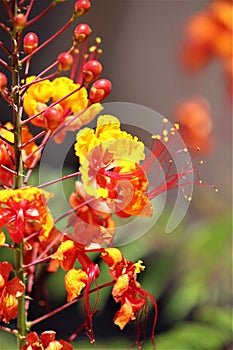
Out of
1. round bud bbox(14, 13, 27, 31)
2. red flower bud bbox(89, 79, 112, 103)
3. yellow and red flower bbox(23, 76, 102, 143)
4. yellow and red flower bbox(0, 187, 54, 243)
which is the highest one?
round bud bbox(14, 13, 27, 31)

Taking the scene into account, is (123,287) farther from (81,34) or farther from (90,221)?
(81,34)

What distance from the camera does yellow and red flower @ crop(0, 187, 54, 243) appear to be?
114 cm

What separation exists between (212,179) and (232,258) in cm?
130

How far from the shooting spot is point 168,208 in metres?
2.73

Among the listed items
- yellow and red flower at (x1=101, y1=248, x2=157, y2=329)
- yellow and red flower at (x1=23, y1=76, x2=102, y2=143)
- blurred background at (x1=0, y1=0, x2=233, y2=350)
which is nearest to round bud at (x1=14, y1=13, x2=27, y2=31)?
yellow and red flower at (x1=23, y1=76, x2=102, y2=143)

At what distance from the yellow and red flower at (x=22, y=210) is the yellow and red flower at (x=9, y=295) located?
0.20ft

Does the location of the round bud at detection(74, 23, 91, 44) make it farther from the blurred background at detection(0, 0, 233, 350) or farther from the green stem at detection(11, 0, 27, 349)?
the blurred background at detection(0, 0, 233, 350)

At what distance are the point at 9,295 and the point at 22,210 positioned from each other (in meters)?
0.13

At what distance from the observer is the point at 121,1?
4340mm

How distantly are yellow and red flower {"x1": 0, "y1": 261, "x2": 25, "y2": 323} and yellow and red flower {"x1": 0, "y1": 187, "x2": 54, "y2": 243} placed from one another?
6 cm

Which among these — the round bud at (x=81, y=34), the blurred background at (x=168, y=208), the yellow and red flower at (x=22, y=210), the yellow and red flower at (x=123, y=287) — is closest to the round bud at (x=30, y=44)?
the round bud at (x=81, y=34)

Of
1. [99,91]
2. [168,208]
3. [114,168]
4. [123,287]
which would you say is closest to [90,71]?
[99,91]

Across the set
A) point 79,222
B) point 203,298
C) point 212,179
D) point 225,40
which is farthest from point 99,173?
point 212,179

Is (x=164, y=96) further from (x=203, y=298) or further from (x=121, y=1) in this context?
(x=203, y=298)
